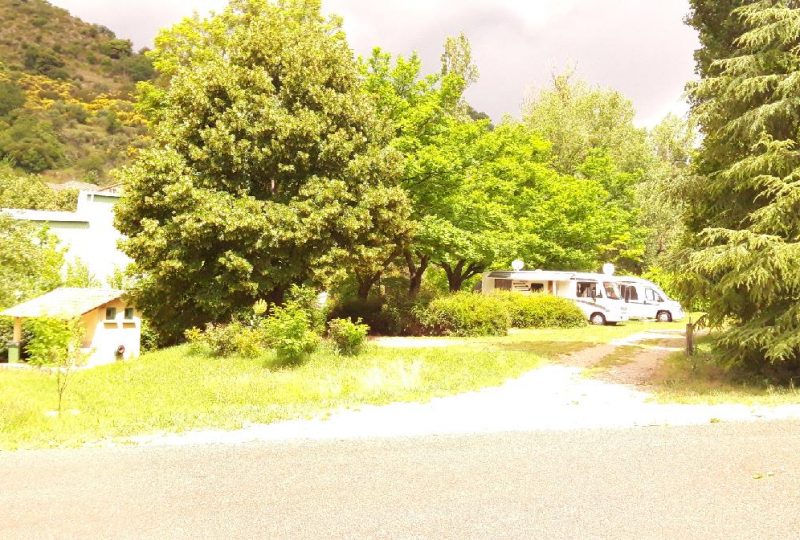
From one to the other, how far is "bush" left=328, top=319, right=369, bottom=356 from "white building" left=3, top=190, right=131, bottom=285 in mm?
24547

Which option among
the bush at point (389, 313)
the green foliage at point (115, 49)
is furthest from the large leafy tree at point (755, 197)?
the green foliage at point (115, 49)

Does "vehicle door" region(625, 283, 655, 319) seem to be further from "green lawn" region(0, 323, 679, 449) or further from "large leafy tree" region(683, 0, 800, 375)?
"large leafy tree" region(683, 0, 800, 375)

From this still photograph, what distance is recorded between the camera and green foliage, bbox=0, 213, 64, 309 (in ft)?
86.5

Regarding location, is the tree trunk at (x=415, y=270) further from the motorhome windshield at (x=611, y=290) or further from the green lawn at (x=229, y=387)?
the motorhome windshield at (x=611, y=290)

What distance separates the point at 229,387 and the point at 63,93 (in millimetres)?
143522

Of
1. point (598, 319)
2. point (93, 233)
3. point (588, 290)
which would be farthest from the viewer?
point (93, 233)

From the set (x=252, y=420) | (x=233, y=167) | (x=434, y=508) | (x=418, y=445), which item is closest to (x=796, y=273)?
(x=418, y=445)

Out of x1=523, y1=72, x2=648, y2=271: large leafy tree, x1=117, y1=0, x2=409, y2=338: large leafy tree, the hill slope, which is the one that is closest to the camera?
x1=117, y1=0, x2=409, y2=338: large leafy tree

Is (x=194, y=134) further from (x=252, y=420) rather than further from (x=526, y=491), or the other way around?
(x=526, y=491)

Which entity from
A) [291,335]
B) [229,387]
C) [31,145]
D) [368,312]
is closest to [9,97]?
[31,145]

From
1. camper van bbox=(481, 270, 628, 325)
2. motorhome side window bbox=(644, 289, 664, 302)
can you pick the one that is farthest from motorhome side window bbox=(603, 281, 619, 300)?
motorhome side window bbox=(644, 289, 664, 302)

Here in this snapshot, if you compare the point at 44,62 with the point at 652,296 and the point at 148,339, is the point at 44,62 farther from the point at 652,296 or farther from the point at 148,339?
the point at 652,296

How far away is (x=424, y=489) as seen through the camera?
607 centimetres

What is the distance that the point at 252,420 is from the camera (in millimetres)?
9867
